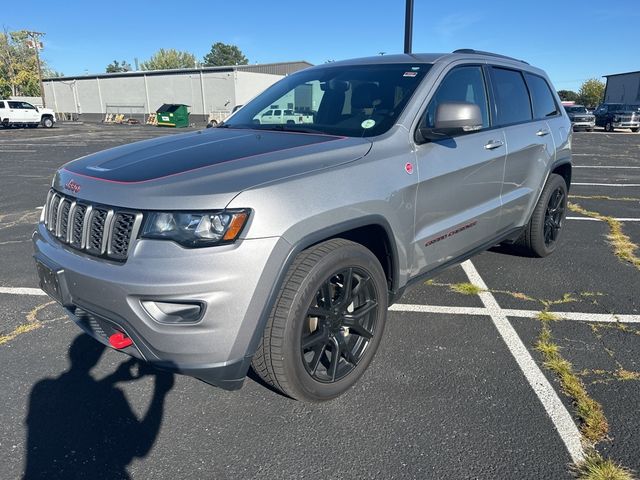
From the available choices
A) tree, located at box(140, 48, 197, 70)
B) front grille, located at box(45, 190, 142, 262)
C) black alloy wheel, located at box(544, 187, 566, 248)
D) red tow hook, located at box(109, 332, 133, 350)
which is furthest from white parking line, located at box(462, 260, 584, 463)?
tree, located at box(140, 48, 197, 70)

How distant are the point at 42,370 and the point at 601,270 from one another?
4.73 metres

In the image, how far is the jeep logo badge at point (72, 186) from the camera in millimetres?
2410

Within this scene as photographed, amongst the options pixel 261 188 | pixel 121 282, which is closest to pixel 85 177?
pixel 121 282

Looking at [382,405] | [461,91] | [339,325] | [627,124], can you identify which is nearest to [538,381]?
[382,405]

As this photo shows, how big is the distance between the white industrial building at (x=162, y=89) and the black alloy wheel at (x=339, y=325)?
138 ft

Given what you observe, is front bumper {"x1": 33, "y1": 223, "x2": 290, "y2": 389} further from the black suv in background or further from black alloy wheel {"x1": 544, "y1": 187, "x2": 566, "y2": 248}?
the black suv in background

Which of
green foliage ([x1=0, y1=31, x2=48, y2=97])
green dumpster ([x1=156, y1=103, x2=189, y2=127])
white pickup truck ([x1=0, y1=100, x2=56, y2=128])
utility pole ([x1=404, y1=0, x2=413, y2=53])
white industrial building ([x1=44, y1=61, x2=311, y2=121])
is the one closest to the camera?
utility pole ([x1=404, y1=0, x2=413, y2=53])

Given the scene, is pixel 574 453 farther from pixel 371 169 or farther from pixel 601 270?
pixel 601 270

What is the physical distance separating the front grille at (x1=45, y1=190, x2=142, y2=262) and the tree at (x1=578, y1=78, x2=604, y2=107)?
269ft

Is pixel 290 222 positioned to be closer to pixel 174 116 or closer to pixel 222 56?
pixel 174 116

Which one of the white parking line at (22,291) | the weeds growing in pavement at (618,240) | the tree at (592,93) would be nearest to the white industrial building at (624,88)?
the tree at (592,93)

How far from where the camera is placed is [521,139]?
399 cm

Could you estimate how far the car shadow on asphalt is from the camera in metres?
2.16

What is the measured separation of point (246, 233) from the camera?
6.62 ft
